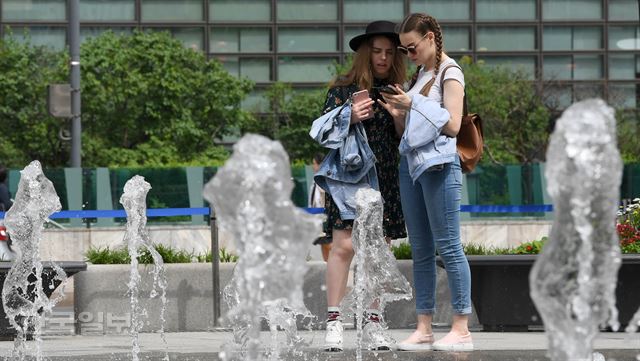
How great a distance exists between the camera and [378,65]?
322 inches

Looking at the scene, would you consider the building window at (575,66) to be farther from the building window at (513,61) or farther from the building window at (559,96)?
the building window at (559,96)

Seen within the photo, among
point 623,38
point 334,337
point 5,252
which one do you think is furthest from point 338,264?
point 623,38

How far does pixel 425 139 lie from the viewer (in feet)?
24.8

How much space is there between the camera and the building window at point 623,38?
205ft

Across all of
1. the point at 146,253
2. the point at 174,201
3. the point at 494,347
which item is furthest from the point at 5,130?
the point at 494,347

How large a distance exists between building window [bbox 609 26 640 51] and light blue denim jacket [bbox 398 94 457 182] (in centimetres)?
5619

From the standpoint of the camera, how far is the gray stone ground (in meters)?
7.50

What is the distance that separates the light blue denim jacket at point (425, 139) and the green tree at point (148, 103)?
35.9 meters

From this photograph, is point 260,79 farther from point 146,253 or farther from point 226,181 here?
point 226,181

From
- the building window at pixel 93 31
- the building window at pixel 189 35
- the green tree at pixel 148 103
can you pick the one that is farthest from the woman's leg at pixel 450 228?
the building window at pixel 189 35

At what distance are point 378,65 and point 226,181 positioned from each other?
9.19ft

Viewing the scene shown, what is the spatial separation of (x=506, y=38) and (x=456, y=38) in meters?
2.13

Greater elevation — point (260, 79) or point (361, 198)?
point (260, 79)

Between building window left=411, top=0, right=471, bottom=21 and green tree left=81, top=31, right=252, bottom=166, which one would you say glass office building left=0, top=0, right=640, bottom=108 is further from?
green tree left=81, top=31, right=252, bottom=166
